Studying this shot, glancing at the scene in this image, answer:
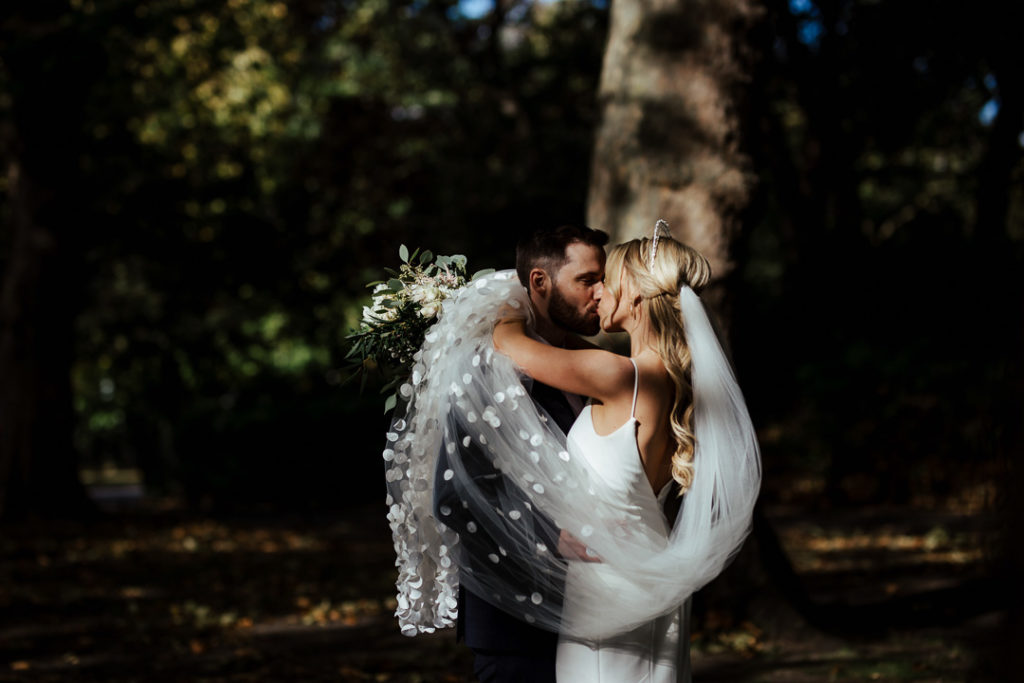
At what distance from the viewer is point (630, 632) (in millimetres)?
3328

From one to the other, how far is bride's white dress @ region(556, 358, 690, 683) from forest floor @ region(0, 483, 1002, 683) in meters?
1.14

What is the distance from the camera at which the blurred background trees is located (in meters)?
14.0

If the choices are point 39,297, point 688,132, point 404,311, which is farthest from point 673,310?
point 39,297

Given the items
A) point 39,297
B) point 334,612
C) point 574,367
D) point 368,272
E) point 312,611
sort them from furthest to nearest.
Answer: point 368,272
point 39,297
point 312,611
point 334,612
point 574,367

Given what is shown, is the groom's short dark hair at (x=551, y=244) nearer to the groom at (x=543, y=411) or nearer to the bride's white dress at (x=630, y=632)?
the groom at (x=543, y=411)

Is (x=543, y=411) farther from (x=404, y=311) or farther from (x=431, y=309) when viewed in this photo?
(x=404, y=311)

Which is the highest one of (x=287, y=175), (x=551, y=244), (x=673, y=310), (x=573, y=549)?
(x=287, y=175)

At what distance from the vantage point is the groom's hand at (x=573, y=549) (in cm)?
336

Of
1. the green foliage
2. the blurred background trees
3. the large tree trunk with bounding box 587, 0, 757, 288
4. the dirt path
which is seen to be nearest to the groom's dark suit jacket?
the dirt path

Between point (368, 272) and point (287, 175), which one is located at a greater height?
point (287, 175)

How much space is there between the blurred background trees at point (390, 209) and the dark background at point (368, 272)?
0.19 ft

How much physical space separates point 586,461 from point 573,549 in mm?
290

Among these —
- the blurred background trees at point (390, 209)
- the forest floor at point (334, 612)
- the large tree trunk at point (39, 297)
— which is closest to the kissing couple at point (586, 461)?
the forest floor at point (334, 612)

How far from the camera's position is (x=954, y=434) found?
13.9 m
